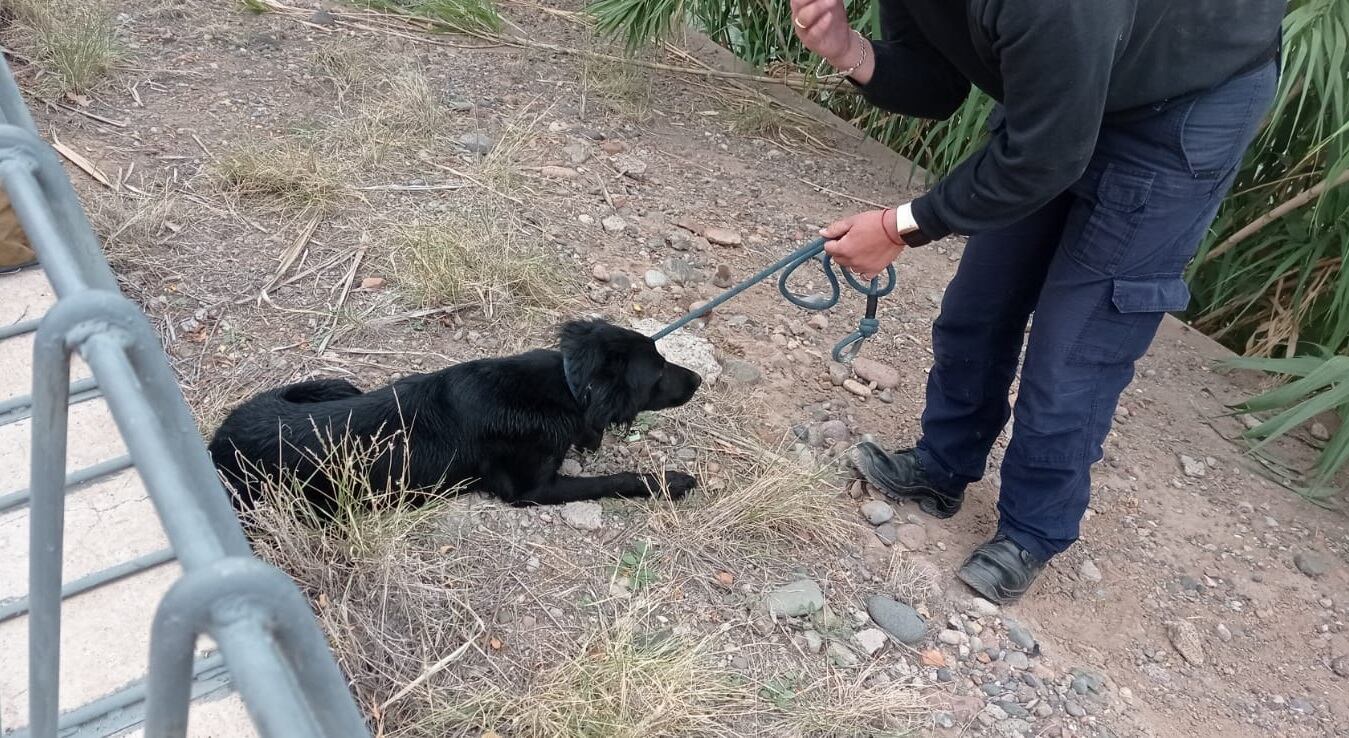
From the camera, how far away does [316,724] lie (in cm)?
62

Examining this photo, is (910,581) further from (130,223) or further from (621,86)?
(621,86)

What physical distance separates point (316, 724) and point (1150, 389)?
12.2ft

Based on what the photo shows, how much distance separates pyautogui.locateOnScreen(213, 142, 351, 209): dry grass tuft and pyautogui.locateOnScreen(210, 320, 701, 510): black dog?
1.05 meters

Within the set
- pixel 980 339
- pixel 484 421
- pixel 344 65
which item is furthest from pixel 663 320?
pixel 344 65

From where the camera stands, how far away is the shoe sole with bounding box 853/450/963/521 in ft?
9.59

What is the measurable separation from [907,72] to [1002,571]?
1327 millimetres

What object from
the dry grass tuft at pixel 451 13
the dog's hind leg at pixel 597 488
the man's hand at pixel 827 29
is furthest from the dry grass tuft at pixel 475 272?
the dry grass tuft at pixel 451 13

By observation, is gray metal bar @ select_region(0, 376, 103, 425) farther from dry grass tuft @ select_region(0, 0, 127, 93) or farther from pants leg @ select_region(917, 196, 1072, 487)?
dry grass tuft @ select_region(0, 0, 127, 93)

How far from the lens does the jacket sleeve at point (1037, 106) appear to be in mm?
1711

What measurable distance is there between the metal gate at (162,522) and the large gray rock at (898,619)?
1.89 metres

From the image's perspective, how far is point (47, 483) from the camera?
832 millimetres

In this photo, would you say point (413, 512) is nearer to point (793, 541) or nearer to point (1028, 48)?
point (793, 541)

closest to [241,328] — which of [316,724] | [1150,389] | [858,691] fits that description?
[858,691]

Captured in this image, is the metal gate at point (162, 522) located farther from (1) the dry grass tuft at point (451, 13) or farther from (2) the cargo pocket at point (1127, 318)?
(1) the dry grass tuft at point (451, 13)
